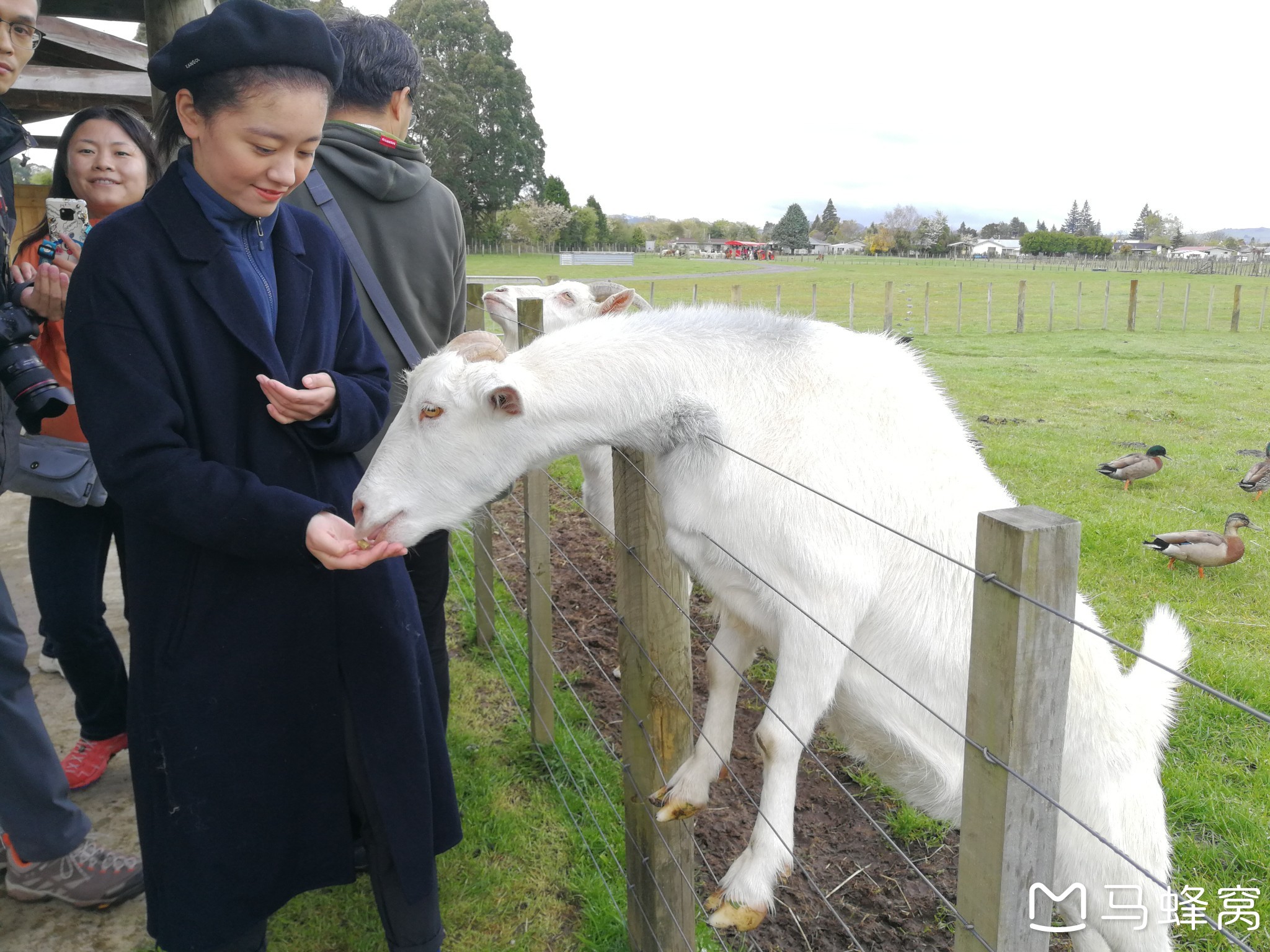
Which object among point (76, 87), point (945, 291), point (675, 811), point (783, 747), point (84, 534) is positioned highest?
point (76, 87)

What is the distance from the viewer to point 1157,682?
2.59m

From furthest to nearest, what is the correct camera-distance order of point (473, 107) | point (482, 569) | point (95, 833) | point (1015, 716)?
point (473, 107) < point (482, 569) < point (95, 833) < point (1015, 716)

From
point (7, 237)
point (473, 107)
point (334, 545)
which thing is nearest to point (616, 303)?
point (7, 237)

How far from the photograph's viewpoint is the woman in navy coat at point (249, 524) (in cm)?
181

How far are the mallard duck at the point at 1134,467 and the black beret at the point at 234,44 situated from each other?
8447 millimetres

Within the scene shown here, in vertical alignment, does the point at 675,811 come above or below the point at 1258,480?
above

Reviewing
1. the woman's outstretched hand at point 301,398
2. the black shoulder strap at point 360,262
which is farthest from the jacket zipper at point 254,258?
the black shoulder strap at point 360,262

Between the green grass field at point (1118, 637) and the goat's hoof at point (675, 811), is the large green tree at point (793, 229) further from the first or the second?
the goat's hoof at point (675, 811)

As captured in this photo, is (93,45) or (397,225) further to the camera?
(93,45)

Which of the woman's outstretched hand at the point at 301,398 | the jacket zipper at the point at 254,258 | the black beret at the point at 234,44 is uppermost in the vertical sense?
the black beret at the point at 234,44

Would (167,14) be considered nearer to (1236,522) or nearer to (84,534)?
(84,534)

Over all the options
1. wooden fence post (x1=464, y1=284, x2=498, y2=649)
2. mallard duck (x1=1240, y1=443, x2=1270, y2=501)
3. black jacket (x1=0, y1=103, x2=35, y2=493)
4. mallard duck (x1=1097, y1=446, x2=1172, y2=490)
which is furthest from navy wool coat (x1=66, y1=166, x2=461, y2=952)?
mallard duck (x1=1240, y1=443, x2=1270, y2=501)

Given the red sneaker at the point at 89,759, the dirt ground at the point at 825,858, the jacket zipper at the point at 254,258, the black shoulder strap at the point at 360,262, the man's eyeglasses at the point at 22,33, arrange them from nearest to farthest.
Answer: the jacket zipper at the point at 254,258, the man's eyeglasses at the point at 22,33, the black shoulder strap at the point at 360,262, the dirt ground at the point at 825,858, the red sneaker at the point at 89,759

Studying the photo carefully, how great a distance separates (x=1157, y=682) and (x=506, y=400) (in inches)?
81.7
